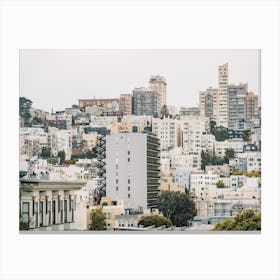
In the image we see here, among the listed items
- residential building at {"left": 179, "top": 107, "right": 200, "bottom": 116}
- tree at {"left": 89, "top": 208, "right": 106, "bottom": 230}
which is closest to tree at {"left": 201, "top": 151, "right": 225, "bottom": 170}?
residential building at {"left": 179, "top": 107, "right": 200, "bottom": 116}

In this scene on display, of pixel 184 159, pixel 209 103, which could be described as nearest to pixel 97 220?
pixel 184 159

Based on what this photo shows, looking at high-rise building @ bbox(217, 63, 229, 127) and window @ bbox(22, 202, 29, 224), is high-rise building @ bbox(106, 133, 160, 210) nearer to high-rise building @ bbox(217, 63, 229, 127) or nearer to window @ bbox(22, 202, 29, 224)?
high-rise building @ bbox(217, 63, 229, 127)

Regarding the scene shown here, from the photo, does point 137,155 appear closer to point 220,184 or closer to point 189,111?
point 189,111

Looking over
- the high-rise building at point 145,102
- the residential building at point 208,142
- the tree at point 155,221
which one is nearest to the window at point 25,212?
the tree at point 155,221

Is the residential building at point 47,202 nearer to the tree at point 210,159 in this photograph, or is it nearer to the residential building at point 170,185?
the residential building at point 170,185
